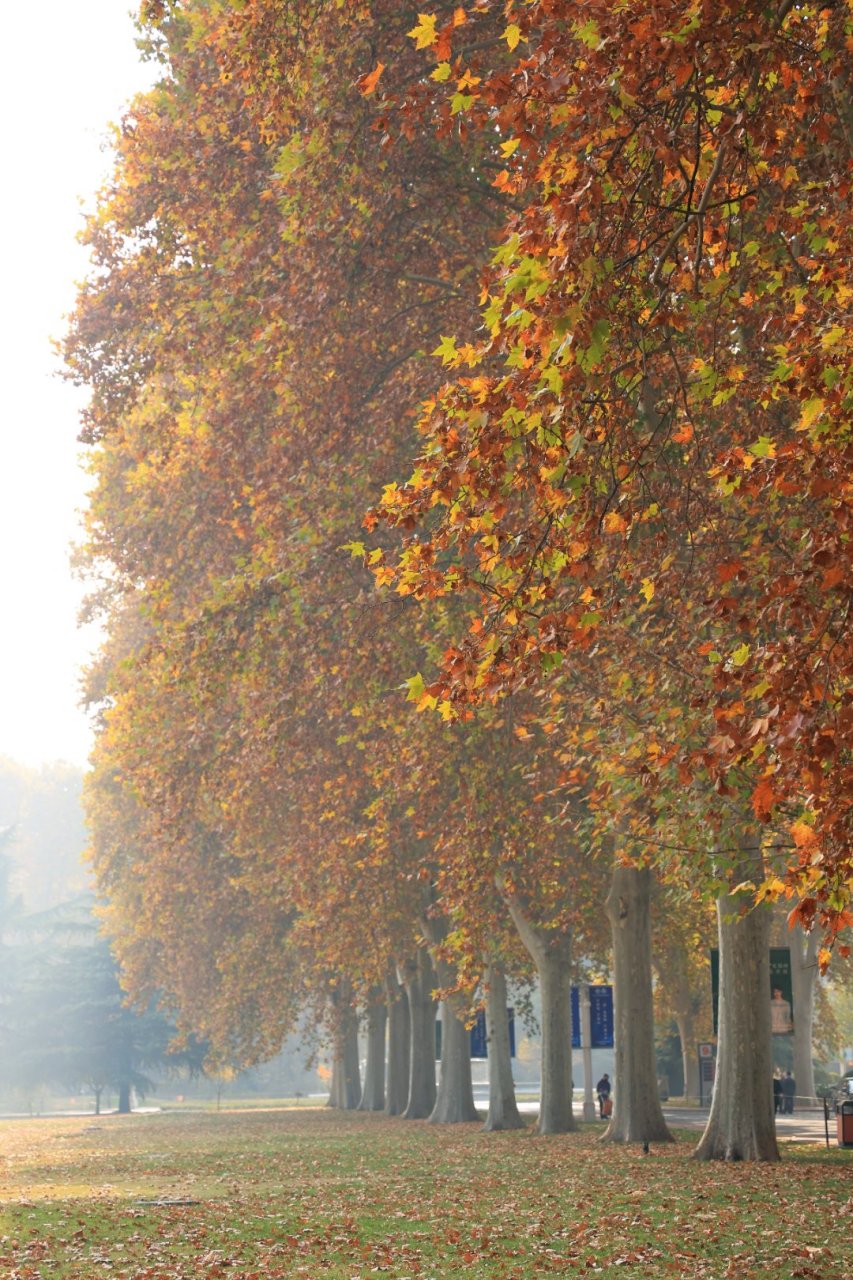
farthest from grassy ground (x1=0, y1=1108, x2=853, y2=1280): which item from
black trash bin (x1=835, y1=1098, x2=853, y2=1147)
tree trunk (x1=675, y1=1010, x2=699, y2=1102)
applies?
tree trunk (x1=675, y1=1010, x2=699, y2=1102)

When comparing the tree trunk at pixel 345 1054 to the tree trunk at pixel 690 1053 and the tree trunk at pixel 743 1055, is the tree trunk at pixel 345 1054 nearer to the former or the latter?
the tree trunk at pixel 690 1053

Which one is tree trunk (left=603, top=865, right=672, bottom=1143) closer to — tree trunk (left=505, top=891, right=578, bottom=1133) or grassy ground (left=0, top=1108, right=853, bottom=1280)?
grassy ground (left=0, top=1108, right=853, bottom=1280)

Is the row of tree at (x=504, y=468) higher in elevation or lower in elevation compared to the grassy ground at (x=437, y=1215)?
higher

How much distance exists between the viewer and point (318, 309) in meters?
20.1

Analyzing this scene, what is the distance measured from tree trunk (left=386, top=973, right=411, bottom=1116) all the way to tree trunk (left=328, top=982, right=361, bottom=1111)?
1904mm

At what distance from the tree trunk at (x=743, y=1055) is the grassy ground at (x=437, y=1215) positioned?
2.22 ft

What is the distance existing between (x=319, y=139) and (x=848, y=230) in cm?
888

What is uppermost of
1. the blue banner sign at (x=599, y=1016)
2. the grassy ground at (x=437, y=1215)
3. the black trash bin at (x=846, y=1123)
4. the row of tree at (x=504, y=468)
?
the row of tree at (x=504, y=468)

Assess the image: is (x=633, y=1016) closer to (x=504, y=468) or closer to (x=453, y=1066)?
(x=453, y=1066)

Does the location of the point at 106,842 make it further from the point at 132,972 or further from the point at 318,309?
the point at 318,309

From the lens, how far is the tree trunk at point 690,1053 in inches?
2247

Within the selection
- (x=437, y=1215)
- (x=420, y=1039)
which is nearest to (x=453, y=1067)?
(x=420, y=1039)

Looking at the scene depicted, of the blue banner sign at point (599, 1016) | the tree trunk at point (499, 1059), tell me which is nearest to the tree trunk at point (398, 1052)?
the tree trunk at point (499, 1059)

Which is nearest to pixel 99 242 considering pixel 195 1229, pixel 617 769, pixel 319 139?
pixel 319 139
